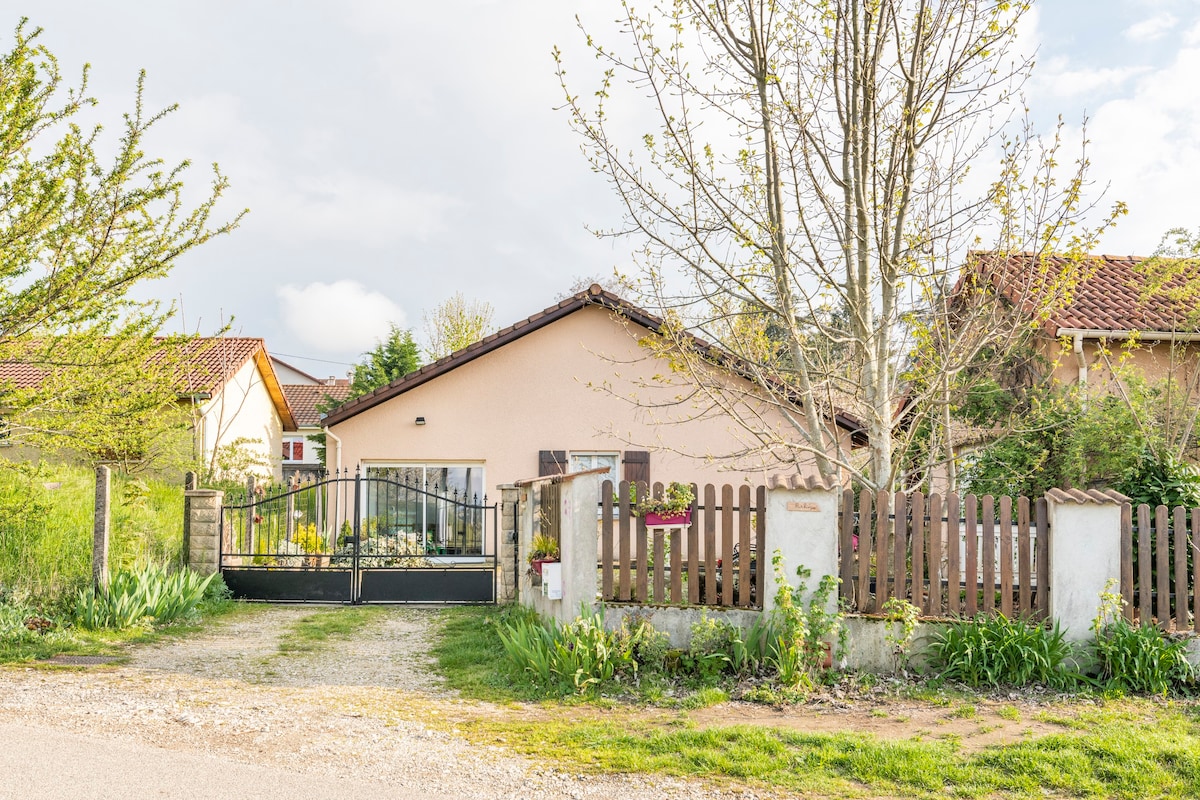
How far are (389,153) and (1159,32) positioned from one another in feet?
29.1

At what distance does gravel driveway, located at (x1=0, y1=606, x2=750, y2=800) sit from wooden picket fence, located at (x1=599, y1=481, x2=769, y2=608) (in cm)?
174

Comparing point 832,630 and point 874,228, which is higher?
point 874,228

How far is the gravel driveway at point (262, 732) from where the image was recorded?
4.79m

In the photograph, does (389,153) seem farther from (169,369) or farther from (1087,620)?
(1087,620)

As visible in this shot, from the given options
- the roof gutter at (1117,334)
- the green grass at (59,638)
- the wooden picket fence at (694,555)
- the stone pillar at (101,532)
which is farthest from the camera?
the roof gutter at (1117,334)

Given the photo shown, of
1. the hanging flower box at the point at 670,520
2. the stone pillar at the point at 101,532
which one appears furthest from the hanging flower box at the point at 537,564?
the stone pillar at the point at 101,532

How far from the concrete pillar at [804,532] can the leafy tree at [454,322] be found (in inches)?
1083

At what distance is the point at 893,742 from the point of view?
5453 mm

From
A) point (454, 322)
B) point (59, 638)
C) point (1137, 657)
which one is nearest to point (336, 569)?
point (59, 638)

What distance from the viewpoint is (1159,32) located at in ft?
30.8

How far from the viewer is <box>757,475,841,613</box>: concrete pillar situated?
24.2 ft

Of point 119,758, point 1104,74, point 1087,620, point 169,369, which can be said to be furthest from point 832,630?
point 169,369

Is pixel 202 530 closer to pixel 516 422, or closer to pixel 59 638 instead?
pixel 59 638

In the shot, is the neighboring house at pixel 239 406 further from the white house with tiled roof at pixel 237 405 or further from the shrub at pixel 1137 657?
the shrub at pixel 1137 657
